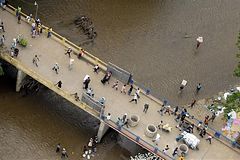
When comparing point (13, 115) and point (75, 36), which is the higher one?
point (75, 36)

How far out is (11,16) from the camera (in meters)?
62.4

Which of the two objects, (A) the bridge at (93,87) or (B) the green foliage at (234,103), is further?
(A) the bridge at (93,87)

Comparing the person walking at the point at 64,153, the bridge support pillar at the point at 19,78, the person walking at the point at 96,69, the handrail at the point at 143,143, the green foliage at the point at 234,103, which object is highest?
the green foliage at the point at 234,103

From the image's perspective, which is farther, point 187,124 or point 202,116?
point 202,116

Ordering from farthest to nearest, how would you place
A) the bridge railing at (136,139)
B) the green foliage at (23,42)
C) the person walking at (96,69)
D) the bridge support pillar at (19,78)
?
the green foliage at (23,42)
the bridge support pillar at (19,78)
the person walking at (96,69)
the bridge railing at (136,139)

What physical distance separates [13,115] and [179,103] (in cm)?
Result: 1865

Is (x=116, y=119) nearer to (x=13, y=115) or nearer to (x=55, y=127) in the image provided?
(x=55, y=127)

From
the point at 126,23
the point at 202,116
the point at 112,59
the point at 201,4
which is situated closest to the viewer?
the point at 202,116

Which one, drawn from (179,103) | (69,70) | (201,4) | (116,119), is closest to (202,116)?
(179,103)

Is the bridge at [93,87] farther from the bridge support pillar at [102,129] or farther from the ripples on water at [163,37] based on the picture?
the ripples on water at [163,37]

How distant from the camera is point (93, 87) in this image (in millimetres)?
57500

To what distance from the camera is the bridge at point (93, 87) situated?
54.7 meters

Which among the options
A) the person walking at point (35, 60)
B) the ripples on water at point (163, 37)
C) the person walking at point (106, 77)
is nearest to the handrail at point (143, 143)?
the person walking at point (106, 77)

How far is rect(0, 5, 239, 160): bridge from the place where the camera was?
54.7 metres
